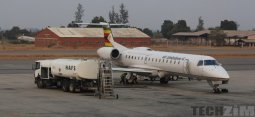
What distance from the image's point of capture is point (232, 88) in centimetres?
3597

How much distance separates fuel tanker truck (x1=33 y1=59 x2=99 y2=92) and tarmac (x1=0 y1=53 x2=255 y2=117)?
2.37ft

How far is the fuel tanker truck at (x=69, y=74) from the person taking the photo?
31609mm

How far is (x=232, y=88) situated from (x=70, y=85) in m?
11.2

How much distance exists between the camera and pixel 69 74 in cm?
3250

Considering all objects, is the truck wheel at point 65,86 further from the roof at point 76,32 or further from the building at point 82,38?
the roof at point 76,32

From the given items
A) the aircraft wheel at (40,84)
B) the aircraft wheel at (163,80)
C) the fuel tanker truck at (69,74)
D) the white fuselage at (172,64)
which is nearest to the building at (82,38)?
the white fuselage at (172,64)

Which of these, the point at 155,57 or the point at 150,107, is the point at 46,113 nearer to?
the point at 150,107

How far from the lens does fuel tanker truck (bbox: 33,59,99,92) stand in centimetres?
3161

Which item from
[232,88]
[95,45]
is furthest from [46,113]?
[95,45]

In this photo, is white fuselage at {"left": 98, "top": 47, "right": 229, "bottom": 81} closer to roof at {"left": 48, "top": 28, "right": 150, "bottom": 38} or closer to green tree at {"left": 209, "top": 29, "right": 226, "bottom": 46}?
roof at {"left": 48, "top": 28, "right": 150, "bottom": 38}

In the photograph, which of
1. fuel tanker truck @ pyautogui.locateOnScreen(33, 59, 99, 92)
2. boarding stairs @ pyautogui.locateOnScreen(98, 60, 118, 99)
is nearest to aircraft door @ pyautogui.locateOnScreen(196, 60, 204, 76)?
boarding stairs @ pyautogui.locateOnScreen(98, 60, 118, 99)

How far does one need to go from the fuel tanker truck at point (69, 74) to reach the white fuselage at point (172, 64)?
21.7ft

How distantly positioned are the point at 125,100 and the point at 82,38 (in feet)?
291

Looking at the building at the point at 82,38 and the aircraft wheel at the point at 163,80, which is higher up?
the building at the point at 82,38
